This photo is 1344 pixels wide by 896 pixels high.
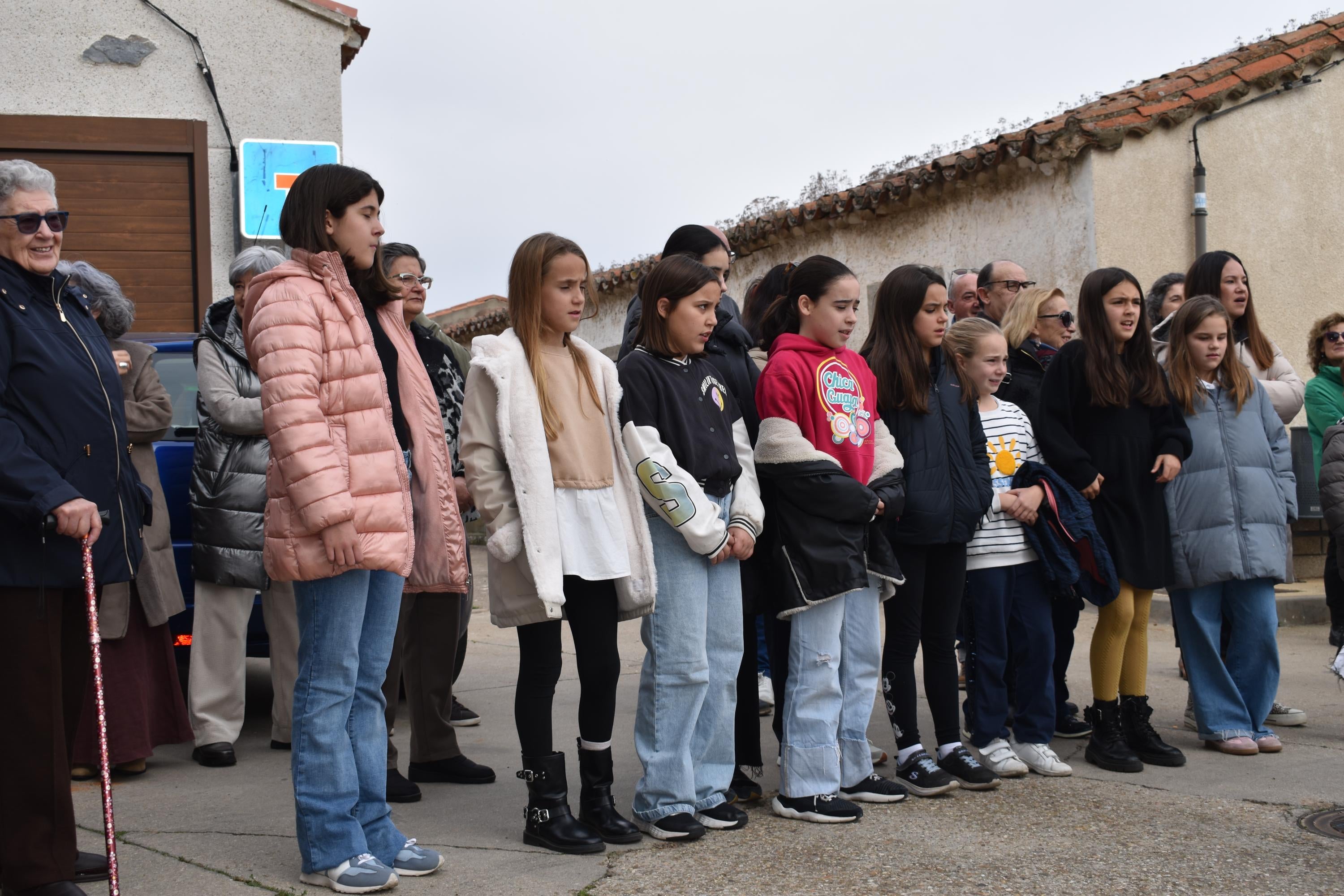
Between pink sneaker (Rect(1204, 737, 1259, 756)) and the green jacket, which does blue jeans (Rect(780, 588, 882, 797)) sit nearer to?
pink sneaker (Rect(1204, 737, 1259, 756))

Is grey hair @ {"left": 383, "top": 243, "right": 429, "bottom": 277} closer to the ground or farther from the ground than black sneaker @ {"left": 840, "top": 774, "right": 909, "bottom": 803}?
farther from the ground

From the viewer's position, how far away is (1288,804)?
171 inches

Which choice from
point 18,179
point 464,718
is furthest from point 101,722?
point 464,718

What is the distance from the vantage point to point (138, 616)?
502 centimetres

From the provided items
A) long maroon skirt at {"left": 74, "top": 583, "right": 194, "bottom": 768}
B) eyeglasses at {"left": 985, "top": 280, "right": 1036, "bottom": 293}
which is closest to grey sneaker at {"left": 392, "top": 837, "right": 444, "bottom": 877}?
long maroon skirt at {"left": 74, "top": 583, "right": 194, "bottom": 768}

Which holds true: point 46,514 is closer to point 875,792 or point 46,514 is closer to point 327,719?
point 327,719

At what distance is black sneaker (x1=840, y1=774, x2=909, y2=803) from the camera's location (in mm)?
4363

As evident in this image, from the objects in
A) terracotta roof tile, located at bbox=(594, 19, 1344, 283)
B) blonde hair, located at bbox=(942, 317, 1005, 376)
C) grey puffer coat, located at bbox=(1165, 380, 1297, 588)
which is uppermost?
terracotta roof tile, located at bbox=(594, 19, 1344, 283)

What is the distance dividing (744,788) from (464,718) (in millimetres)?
1896

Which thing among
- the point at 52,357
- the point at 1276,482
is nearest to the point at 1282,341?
the point at 1276,482

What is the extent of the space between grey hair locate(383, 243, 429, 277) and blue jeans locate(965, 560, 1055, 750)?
2.59m

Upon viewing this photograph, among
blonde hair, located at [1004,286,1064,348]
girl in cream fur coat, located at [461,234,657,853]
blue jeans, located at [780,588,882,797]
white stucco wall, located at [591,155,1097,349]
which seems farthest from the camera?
white stucco wall, located at [591,155,1097,349]

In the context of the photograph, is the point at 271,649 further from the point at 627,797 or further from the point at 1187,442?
the point at 1187,442

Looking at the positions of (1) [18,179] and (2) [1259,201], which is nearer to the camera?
(1) [18,179]
